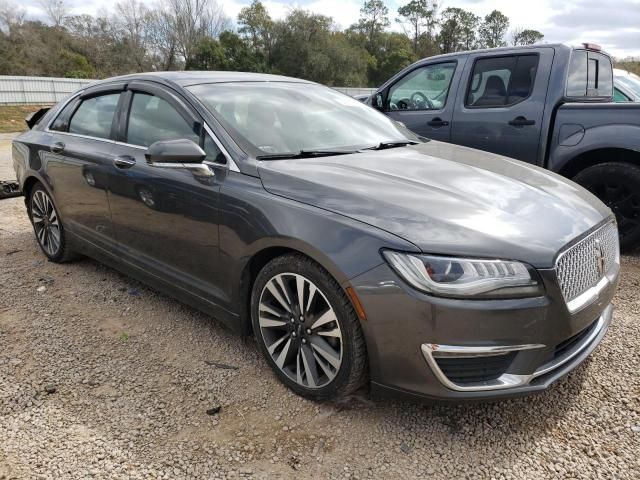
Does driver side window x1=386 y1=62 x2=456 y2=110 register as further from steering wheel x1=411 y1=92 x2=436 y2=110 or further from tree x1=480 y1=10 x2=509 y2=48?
tree x1=480 y1=10 x2=509 y2=48

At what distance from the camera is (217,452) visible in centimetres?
229

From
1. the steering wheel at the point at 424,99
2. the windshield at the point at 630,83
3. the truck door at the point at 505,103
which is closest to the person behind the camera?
the truck door at the point at 505,103

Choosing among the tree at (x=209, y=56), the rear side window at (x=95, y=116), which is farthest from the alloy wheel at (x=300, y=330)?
the tree at (x=209, y=56)

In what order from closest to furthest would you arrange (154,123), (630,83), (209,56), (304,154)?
(304,154) < (154,123) < (630,83) < (209,56)

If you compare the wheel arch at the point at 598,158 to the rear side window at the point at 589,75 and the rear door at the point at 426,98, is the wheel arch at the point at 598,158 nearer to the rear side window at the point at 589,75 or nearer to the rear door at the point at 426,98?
the rear side window at the point at 589,75

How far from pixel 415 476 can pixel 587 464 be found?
73 centimetres

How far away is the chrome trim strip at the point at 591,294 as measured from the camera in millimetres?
2233

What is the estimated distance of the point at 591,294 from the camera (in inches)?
93.3

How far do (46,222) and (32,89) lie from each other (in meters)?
23.2

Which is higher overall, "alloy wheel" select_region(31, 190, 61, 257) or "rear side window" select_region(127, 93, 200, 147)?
"rear side window" select_region(127, 93, 200, 147)

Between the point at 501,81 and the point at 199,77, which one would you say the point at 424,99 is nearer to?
the point at 501,81

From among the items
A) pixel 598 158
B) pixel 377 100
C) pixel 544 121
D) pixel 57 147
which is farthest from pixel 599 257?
pixel 377 100

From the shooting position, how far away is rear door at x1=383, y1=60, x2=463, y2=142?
553cm

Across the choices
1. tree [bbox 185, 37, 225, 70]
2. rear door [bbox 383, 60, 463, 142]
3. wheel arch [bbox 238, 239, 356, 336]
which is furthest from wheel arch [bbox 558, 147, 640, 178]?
tree [bbox 185, 37, 225, 70]
